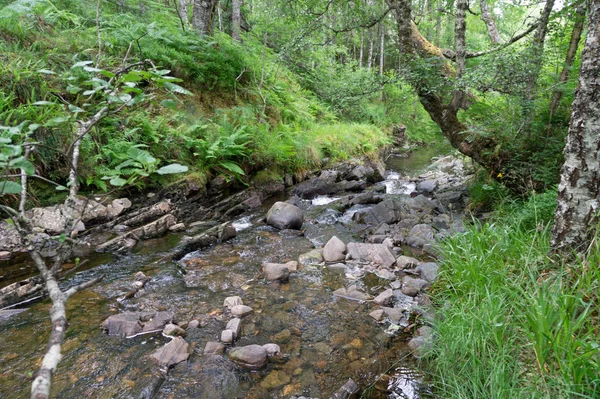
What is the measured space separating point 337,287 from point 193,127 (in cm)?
493

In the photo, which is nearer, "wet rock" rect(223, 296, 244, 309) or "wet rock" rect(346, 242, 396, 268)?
"wet rock" rect(223, 296, 244, 309)

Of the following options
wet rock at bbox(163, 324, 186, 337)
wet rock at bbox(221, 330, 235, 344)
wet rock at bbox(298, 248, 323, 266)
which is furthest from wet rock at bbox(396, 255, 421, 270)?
wet rock at bbox(163, 324, 186, 337)

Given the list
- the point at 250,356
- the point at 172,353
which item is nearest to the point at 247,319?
the point at 250,356

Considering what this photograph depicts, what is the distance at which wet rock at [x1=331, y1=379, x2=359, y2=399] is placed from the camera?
2.88 metres

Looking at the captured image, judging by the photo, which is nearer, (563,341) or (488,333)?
(563,341)

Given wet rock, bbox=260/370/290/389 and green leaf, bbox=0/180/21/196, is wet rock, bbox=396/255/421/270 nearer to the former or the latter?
wet rock, bbox=260/370/290/389

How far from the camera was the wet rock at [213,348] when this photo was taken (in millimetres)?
3367

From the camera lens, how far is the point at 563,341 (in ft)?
7.17

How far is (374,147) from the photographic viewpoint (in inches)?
551

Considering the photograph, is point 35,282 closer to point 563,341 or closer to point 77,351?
point 77,351

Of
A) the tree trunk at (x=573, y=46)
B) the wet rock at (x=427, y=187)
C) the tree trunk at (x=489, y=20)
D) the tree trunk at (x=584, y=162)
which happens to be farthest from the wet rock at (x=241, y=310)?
the tree trunk at (x=489, y=20)

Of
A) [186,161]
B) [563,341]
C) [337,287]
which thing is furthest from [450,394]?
[186,161]

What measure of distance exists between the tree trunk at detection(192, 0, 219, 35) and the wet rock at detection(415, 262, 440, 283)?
8.64 meters

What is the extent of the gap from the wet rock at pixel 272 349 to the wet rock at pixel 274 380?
23 cm
